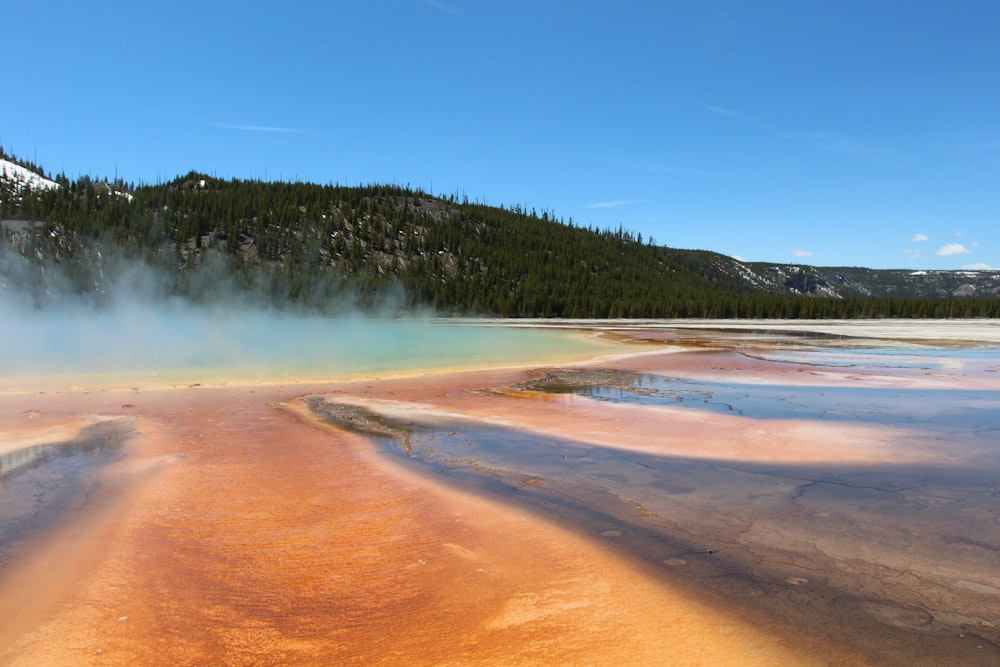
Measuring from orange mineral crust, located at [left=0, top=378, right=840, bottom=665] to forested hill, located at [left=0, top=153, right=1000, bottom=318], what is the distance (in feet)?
351

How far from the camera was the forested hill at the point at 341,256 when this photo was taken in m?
115

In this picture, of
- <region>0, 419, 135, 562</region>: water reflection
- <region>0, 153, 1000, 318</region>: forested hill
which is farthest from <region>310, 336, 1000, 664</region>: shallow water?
<region>0, 153, 1000, 318</region>: forested hill

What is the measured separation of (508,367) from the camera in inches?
1021

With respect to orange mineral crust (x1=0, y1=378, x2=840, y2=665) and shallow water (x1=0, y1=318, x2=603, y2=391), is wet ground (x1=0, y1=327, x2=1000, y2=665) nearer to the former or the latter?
orange mineral crust (x1=0, y1=378, x2=840, y2=665)

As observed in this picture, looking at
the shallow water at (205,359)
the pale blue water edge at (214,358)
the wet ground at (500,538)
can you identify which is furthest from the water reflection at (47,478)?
the pale blue water edge at (214,358)

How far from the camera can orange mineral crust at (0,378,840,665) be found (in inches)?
179

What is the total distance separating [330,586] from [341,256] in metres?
145

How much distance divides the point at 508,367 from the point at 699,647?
2140 cm

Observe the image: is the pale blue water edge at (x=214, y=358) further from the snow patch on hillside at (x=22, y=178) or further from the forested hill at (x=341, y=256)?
the snow patch on hillside at (x=22, y=178)

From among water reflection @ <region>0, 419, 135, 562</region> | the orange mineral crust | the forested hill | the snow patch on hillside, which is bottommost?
water reflection @ <region>0, 419, 135, 562</region>

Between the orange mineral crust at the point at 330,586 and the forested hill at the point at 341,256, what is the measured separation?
4207 inches

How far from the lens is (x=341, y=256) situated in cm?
14538

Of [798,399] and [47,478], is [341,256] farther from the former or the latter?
[47,478]

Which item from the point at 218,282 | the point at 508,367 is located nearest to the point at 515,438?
the point at 508,367
